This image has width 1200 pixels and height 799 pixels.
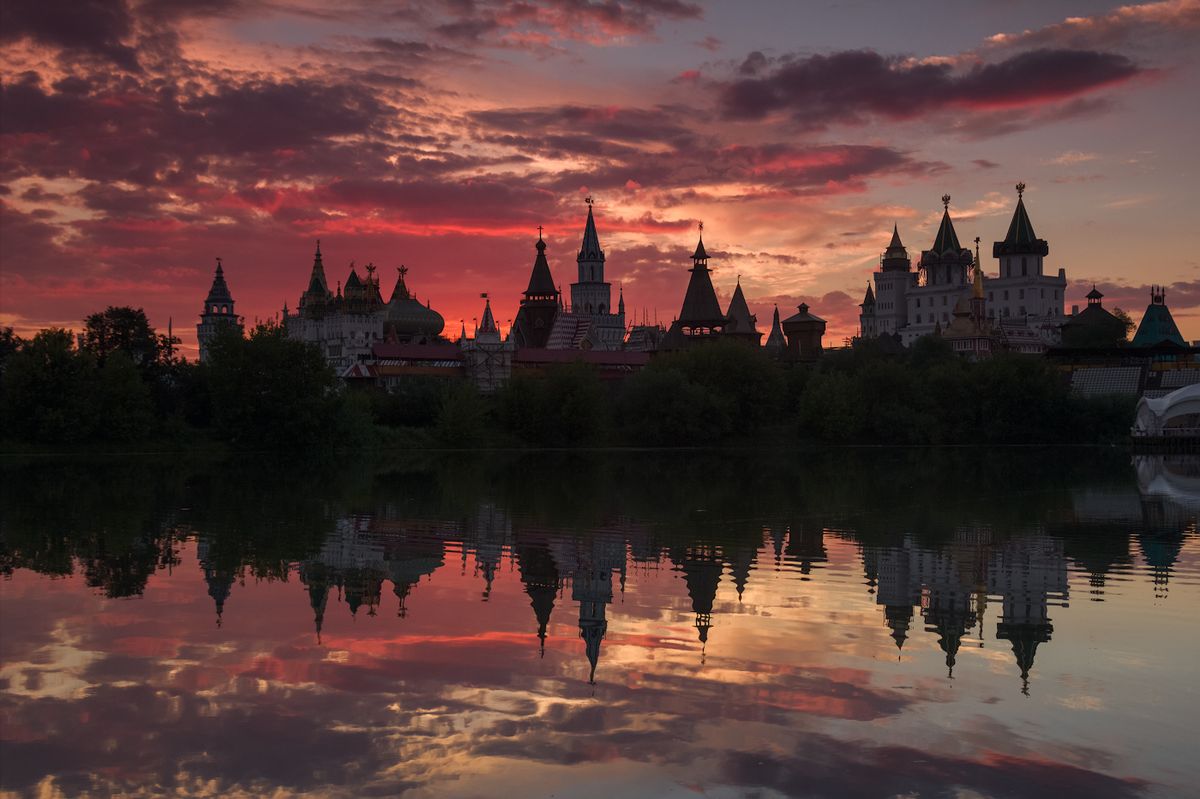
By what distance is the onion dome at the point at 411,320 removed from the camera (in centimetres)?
13675

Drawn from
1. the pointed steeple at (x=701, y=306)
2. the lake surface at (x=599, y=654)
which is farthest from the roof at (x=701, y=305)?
the lake surface at (x=599, y=654)

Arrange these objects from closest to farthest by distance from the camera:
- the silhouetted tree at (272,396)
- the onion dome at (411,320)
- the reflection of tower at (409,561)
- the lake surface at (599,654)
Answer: the lake surface at (599,654) → the reflection of tower at (409,561) → the silhouetted tree at (272,396) → the onion dome at (411,320)

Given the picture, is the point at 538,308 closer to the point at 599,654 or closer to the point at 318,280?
the point at 318,280

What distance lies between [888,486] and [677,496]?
8.85m

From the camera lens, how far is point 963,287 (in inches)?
6053

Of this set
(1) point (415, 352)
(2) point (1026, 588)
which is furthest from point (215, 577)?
(1) point (415, 352)

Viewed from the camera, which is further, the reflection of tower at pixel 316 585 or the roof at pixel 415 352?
the roof at pixel 415 352

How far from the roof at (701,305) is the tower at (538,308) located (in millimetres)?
30973

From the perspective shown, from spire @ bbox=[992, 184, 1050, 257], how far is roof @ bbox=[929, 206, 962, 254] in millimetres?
6181

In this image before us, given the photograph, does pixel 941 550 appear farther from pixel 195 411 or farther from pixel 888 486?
pixel 195 411

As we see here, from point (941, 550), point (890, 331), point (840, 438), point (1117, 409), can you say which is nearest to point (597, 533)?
point (941, 550)

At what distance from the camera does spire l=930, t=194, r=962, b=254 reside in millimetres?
160125

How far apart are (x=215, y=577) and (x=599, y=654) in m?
8.76

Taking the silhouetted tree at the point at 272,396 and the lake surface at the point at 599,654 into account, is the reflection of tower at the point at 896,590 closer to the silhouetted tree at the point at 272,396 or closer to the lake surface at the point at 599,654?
the lake surface at the point at 599,654
